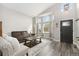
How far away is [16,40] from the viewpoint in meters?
1.71

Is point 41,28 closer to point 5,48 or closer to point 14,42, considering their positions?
point 14,42

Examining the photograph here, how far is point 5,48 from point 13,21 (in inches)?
21.5

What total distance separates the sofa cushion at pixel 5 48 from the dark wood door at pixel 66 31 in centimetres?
112

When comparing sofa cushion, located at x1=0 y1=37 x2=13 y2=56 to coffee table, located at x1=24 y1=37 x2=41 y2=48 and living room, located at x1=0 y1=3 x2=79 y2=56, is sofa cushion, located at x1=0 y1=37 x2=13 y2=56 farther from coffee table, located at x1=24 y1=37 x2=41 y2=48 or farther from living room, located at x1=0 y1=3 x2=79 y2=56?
coffee table, located at x1=24 y1=37 x2=41 y2=48

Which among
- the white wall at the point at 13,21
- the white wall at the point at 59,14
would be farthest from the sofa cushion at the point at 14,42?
the white wall at the point at 59,14

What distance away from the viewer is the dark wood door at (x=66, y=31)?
69.9 inches

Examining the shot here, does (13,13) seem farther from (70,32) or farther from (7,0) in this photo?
(70,32)

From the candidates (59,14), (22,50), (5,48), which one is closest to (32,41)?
(22,50)

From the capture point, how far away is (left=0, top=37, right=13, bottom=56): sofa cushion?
1556 millimetres

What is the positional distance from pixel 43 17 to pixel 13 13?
64cm

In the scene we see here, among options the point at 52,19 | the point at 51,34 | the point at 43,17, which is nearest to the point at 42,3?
the point at 43,17

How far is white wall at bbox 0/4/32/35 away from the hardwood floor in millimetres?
610

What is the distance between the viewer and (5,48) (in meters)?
1.55

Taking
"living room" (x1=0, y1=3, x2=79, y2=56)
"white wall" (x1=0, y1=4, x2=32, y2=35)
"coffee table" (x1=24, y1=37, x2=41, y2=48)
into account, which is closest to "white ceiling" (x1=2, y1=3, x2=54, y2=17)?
"living room" (x1=0, y1=3, x2=79, y2=56)
